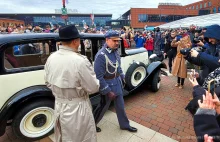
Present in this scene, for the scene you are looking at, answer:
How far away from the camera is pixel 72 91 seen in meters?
1.72

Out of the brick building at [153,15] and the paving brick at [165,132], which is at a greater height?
the brick building at [153,15]

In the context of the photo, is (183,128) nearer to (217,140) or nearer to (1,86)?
(217,140)

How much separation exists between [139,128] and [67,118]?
1.78 metres

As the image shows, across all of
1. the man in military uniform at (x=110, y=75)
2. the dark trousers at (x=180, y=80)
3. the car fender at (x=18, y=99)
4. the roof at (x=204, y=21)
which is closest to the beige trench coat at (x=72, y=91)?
the man in military uniform at (x=110, y=75)

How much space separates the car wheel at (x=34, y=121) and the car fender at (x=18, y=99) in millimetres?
119

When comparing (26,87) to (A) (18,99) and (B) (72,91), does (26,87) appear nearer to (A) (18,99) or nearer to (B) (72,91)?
(A) (18,99)

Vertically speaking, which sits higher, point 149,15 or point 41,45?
point 149,15

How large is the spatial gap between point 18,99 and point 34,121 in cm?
56

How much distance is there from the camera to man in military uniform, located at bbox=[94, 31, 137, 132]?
2.56 m

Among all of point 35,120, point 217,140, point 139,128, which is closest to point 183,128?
point 139,128

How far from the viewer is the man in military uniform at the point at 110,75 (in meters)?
2.56

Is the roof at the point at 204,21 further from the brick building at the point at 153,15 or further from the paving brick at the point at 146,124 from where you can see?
the brick building at the point at 153,15

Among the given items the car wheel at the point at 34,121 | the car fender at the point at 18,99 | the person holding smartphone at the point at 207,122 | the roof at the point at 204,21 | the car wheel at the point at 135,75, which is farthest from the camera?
the roof at the point at 204,21

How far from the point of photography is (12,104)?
2.37 meters
